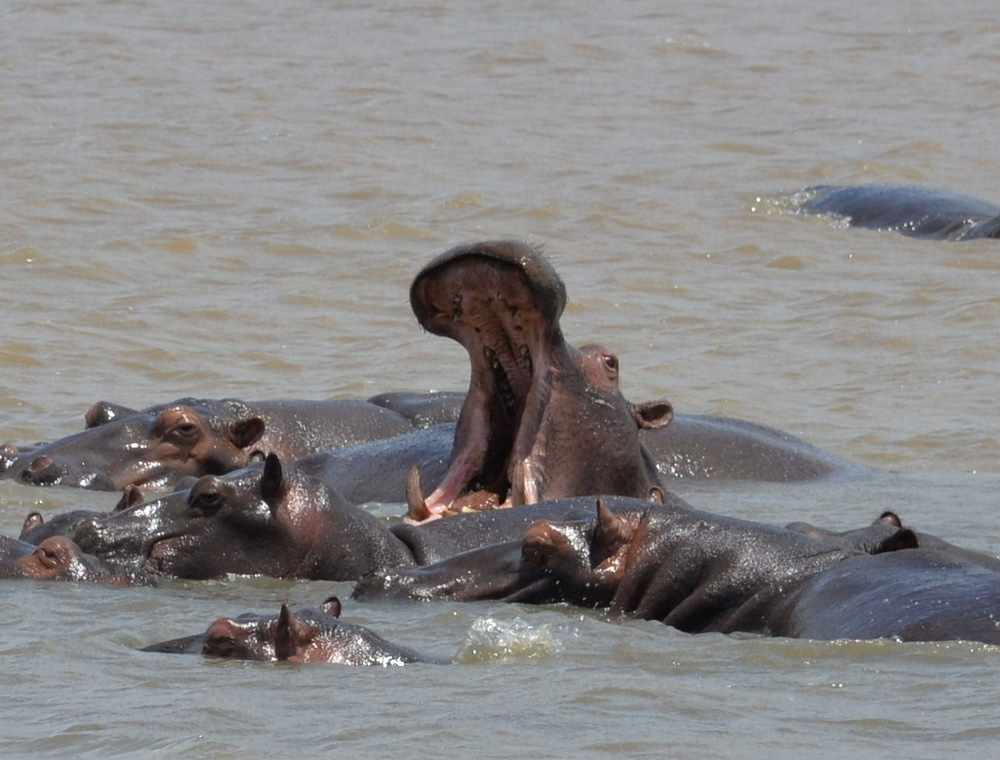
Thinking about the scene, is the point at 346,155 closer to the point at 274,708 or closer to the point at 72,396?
the point at 72,396

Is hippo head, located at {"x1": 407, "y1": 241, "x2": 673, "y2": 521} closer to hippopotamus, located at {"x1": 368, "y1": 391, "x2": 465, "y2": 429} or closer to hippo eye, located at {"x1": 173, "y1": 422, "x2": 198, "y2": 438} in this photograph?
hippo eye, located at {"x1": 173, "y1": 422, "x2": 198, "y2": 438}

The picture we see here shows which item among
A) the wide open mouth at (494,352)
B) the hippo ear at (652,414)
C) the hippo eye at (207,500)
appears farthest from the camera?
the hippo ear at (652,414)

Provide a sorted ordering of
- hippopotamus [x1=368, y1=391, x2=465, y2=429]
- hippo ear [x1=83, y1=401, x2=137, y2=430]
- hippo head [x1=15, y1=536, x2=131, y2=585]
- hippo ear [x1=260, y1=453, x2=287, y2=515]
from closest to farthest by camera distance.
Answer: hippo head [x1=15, y1=536, x2=131, y2=585]
hippo ear [x1=260, y1=453, x2=287, y2=515]
hippo ear [x1=83, y1=401, x2=137, y2=430]
hippopotamus [x1=368, y1=391, x2=465, y2=429]

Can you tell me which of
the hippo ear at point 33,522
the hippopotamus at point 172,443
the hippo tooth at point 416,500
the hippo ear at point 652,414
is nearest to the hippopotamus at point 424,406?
the hippopotamus at point 172,443

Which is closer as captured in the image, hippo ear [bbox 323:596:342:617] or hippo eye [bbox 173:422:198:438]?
hippo ear [bbox 323:596:342:617]

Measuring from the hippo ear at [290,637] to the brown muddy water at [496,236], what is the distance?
5.0 inches

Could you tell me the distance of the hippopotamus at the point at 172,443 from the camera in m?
8.94

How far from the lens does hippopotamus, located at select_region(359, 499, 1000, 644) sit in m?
5.60

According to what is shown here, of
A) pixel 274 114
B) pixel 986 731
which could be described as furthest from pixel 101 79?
pixel 986 731

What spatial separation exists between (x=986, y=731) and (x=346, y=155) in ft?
48.0

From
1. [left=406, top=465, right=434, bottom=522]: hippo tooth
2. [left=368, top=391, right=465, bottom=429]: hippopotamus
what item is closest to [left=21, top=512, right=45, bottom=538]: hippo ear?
[left=406, top=465, right=434, bottom=522]: hippo tooth

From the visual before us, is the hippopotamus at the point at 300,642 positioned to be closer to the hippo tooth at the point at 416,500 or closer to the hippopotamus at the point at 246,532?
the hippopotamus at the point at 246,532

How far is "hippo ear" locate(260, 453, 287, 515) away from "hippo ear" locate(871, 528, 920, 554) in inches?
65.2

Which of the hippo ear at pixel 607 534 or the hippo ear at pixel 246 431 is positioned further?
the hippo ear at pixel 246 431
